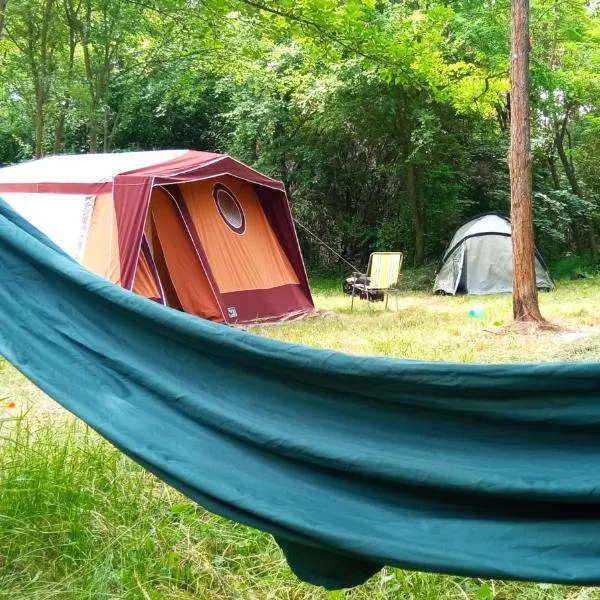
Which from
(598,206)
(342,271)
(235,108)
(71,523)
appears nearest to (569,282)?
(598,206)

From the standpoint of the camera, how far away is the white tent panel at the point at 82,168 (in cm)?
574

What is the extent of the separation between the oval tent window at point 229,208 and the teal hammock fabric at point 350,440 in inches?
206

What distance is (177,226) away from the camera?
243 inches

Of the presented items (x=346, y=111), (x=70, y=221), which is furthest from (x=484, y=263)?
(x=70, y=221)

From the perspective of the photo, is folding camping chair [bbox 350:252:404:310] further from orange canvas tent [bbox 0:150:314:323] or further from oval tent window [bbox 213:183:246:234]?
oval tent window [bbox 213:183:246:234]

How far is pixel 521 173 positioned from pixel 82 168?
3475mm

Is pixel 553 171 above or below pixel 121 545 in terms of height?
above

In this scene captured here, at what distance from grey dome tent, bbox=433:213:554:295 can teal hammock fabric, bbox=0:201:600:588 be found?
8161 mm

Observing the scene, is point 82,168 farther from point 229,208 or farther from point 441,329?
point 441,329

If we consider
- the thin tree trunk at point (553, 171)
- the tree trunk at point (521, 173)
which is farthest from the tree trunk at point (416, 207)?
the tree trunk at point (521, 173)

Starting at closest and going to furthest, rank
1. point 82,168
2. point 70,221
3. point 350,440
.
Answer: point 350,440
point 70,221
point 82,168

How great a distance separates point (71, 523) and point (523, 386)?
1227 millimetres

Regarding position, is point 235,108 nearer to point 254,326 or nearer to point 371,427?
point 254,326

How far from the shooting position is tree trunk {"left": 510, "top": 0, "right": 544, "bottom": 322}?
5.48 m
